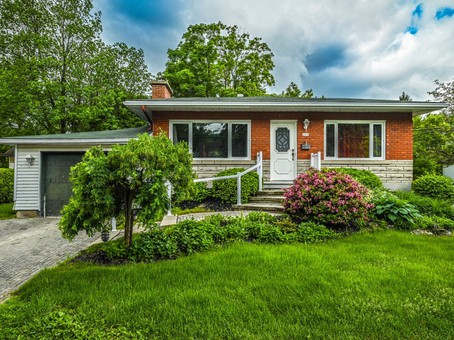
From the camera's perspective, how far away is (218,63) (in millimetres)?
17766

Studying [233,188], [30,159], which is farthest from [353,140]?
[30,159]

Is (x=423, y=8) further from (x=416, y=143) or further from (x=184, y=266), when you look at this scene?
(x=184, y=266)

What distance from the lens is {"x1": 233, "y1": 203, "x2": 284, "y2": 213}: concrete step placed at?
613 centimetres

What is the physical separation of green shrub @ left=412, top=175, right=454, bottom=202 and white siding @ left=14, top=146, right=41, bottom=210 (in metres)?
12.0

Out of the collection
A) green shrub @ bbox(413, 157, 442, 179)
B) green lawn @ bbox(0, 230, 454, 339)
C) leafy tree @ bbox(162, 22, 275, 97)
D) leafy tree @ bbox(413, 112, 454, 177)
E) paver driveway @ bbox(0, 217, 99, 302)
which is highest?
leafy tree @ bbox(162, 22, 275, 97)

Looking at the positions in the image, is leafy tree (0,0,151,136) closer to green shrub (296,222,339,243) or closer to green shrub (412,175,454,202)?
green shrub (296,222,339,243)

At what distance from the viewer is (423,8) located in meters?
10.3

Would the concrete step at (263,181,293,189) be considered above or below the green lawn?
above

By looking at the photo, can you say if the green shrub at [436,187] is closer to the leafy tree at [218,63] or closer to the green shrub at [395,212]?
the green shrub at [395,212]

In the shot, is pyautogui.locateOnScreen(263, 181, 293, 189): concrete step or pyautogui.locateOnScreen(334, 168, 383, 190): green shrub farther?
Answer: pyautogui.locateOnScreen(263, 181, 293, 189): concrete step

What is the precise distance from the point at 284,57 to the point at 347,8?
840 cm

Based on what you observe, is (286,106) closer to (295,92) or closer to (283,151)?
(283,151)

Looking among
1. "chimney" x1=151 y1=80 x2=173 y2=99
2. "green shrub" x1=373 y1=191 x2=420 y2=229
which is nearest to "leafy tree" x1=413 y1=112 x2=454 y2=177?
"green shrub" x1=373 y1=191 x2=420 y2=229

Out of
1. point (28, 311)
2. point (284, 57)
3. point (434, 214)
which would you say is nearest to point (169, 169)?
point (28, 311)
